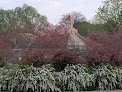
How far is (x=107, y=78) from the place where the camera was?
26.9 feet

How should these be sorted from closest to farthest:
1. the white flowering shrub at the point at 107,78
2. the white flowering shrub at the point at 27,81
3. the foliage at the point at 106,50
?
the white flowering shrub at the point at 27,81 → the white flowering shrub at the point at 107,78 → the foliage at the point at 106,50

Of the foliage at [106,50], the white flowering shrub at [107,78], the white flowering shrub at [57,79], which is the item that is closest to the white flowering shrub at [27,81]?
the white flowering shrub at [57,79]

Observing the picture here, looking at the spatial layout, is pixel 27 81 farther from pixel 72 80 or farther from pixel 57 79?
pixel 72 80

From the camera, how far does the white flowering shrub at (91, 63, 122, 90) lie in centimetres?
806

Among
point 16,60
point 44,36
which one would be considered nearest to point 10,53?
point 16,60

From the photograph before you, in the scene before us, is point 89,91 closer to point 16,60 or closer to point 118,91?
point 118,91

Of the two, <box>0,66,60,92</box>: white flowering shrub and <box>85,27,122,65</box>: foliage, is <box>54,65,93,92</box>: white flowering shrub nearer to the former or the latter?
<box>0,66,60,92</box>: white flowering shrub

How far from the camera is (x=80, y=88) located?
7758 millimetres

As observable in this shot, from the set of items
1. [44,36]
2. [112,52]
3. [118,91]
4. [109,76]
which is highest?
[44,36]

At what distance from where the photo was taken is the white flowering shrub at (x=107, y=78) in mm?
8062

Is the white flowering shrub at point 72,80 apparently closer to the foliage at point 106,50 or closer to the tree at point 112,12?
the foliage at point 106,50

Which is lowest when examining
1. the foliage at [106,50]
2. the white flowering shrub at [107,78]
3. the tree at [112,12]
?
the white flowering shrub at [107,78]

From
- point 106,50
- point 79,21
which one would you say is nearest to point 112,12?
point 106,50

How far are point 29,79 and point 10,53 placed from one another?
25.2 feet
